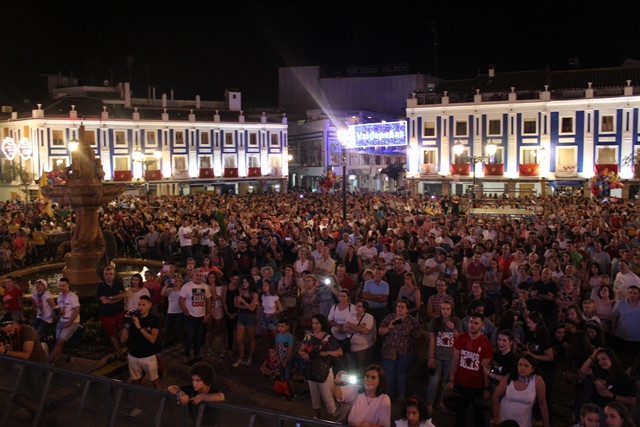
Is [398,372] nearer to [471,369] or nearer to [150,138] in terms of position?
[471,369]

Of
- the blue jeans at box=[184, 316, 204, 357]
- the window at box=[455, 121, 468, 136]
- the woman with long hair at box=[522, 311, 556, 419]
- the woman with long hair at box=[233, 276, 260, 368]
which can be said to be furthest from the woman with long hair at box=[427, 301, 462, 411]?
the window at box=[455, 121, 468, 136]

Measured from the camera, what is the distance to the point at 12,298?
30.0ft

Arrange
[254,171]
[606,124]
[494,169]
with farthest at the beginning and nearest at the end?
1. [254,171]
2. [494,169]
3. [606,124]

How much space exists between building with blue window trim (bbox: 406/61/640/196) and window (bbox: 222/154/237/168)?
17488 millimetres

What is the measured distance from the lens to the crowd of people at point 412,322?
5.95 m

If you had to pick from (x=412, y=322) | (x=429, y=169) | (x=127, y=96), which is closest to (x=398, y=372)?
(x=412, y=322)

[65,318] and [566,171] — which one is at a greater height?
[566,171]

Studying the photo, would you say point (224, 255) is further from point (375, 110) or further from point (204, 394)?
point (375, 110)

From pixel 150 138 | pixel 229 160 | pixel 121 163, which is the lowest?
pixel 121 163

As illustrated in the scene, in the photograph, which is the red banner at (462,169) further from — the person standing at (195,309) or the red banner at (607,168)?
the person standing at (195,309)

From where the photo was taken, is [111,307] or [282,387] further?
[111,307]

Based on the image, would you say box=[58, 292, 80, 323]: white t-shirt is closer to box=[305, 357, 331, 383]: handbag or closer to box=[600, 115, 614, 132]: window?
box=[305, 357, 331, 383]: handbag

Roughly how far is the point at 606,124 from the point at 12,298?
42.2m

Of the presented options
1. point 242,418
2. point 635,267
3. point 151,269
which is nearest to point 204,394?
point 242,418
